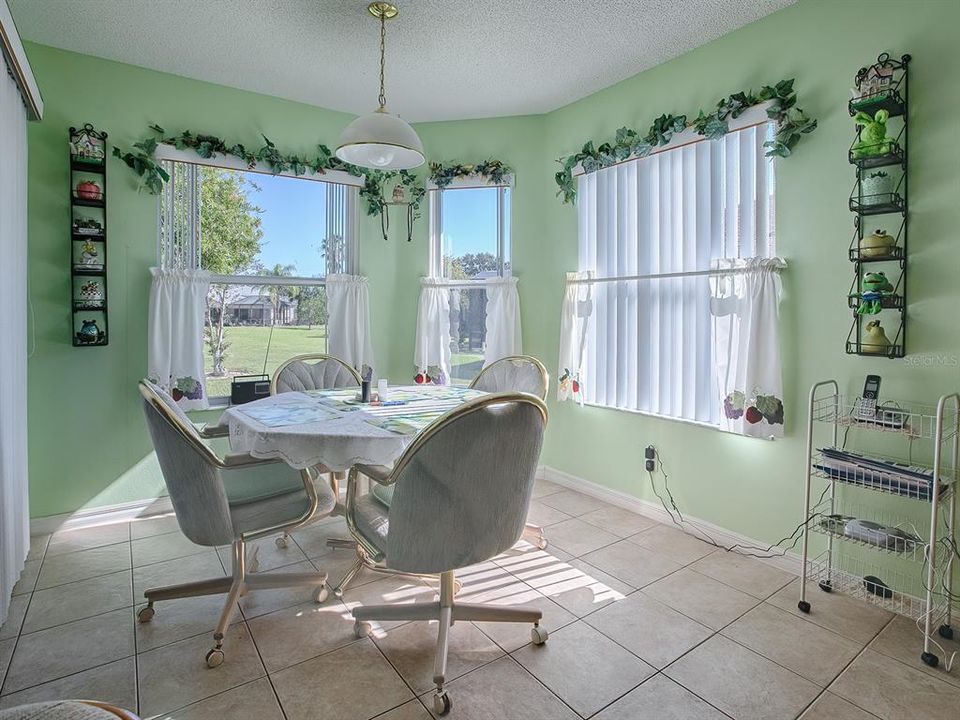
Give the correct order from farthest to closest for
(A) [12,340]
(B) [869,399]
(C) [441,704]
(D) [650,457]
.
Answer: (D) [650,457], (A) [12,340], (B) [869,399], (C) [441,704]

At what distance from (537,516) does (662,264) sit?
170 centimetres

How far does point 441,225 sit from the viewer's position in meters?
4.09

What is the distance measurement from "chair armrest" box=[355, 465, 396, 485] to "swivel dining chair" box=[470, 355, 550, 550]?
1370 mm

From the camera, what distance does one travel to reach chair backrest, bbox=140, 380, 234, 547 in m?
1.81

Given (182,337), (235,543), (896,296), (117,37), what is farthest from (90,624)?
(896,296)

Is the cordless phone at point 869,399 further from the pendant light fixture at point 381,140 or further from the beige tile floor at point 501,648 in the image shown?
the pendant light fixture at point 381,140

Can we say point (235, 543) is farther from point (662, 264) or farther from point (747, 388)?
point (662, 264)

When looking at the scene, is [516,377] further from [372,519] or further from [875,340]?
[875,340]

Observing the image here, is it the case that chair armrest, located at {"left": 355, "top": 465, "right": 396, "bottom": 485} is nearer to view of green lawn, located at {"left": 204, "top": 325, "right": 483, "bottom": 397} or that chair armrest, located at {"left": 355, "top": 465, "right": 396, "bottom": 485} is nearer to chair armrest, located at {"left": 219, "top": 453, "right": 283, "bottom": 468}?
chair armrest, located at {"left": 219, "top": 453, "right": 283, "bottom": 468}

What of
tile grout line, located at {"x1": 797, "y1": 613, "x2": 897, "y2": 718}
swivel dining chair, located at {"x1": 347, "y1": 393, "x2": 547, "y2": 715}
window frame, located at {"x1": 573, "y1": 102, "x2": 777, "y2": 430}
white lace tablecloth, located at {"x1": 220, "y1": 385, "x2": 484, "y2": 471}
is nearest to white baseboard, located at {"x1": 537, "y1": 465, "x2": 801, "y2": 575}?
tile grout line, located at {"x1": 797, "y1": 613, "x2": 897, "y2": 718}

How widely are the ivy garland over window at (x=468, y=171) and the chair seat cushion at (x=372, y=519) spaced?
2647mm

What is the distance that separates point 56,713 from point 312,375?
2.62 metres

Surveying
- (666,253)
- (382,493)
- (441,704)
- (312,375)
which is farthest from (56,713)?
(666,253)

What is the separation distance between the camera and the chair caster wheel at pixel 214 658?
72.2 inches
